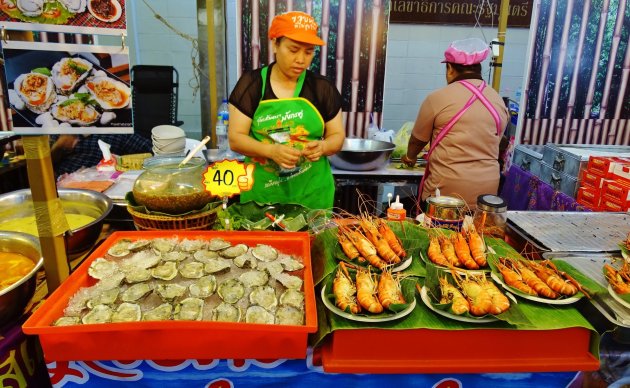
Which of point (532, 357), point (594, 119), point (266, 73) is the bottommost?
point (532, 357)

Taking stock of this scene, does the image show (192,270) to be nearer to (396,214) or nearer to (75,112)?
(75,112)

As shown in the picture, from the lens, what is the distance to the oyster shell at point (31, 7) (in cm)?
123

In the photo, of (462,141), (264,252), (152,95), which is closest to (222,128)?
(152,95)

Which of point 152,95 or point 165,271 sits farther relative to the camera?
point 152,95

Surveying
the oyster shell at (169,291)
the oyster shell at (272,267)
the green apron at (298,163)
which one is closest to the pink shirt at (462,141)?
the green apron at (298,163)

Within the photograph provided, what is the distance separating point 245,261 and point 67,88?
32.4 inches

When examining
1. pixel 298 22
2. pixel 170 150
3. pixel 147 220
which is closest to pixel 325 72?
pixel 170 150

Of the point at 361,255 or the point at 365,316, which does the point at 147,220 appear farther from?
the point at 365,316

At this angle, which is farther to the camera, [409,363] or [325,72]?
[325,72]

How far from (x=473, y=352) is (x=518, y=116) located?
13.7 feet

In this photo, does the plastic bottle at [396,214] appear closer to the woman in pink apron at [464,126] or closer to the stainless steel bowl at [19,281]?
the woman in pink apron at [464,126]

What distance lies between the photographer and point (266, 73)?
2.59 metres

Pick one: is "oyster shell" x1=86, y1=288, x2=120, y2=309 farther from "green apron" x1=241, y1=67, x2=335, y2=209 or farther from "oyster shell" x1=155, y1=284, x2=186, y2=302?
"green apron" x1=241, y1=67, x2=335, y2=209

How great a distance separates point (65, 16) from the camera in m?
1.28
